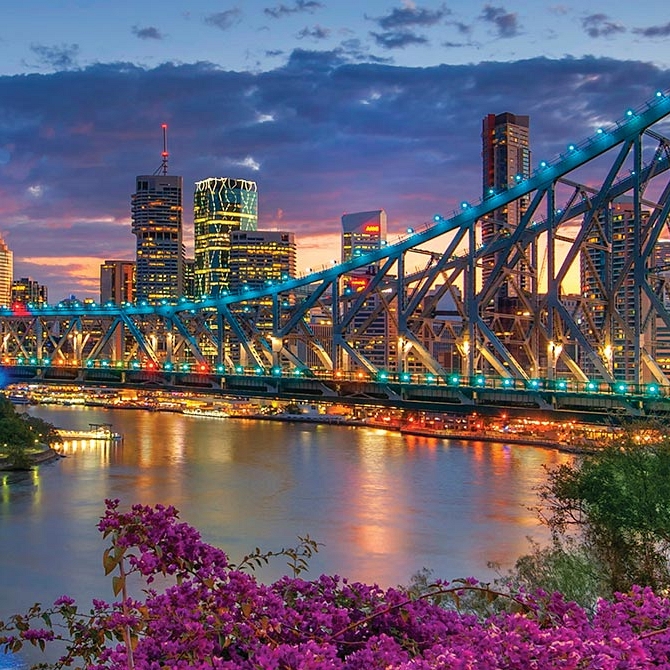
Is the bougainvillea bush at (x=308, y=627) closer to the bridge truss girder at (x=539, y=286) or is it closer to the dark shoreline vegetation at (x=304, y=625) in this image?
the dark shoreline vegetation at (x=304, y=625)

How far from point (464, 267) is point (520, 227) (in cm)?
417

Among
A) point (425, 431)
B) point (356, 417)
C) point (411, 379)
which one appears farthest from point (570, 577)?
point (356, 417)

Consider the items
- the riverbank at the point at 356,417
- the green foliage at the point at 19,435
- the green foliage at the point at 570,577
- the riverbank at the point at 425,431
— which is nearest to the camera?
the green foliage at the point at 570,577

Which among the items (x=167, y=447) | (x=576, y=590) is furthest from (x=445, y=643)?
(x=167, y=447)

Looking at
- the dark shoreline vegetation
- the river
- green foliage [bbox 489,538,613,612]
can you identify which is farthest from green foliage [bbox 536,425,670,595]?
the dark shoreline vegetation

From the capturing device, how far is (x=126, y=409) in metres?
84.5

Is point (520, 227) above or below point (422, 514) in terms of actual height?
above

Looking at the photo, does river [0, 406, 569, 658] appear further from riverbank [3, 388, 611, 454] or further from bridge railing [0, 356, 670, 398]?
bridge railing [0, 356, 670, 398]

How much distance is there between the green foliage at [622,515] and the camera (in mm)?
14562

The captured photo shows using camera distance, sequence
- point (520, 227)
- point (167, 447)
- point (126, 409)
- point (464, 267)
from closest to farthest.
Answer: point (520, 227), point (464, 267), point (167, 447), point (126, 409)

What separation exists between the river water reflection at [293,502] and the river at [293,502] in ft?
0.19

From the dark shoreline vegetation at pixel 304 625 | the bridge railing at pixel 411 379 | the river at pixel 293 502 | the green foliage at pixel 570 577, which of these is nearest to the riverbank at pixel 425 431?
the river at pixel 293 502

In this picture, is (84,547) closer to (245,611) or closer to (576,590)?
(576,590)

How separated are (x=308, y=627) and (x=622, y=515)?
10093mm
